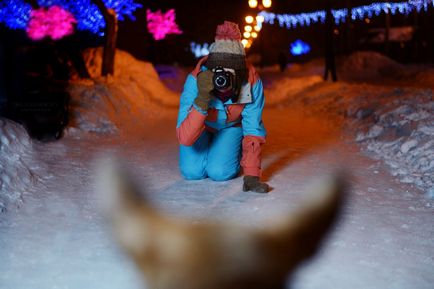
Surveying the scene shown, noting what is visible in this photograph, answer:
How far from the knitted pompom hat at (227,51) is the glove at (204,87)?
22 cm

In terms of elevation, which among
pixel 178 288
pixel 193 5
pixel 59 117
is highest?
pixel 193 5

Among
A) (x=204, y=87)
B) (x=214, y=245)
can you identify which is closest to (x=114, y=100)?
(x=204, y=87)

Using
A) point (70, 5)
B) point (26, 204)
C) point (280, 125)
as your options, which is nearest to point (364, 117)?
point (280, 125)

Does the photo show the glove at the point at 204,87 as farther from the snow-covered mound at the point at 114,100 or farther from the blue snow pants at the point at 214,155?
the snow-covered mound at the point at 114,100

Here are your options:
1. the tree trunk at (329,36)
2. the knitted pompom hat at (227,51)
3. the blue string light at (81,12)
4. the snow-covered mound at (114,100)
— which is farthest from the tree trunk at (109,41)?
the knitted pompom hat at (227,51)

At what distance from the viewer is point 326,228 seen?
13.9 ft

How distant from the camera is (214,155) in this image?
570 centimetres

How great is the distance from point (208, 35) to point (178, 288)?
39.7 meters

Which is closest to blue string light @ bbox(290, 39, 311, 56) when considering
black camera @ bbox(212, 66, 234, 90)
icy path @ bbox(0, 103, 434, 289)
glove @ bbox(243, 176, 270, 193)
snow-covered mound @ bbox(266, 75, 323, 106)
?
snow-covered mound @ bbox(266, 75, 323, 106)

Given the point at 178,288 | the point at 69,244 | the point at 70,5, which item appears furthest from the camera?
the point at 70,5

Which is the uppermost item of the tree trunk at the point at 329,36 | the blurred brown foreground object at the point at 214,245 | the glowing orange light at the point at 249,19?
the glowing orange light at the point at 249,19

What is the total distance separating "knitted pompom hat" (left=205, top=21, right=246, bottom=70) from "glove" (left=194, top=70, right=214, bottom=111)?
0.74ft

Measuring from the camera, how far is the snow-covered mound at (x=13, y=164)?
4695 mm

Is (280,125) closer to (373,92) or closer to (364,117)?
(364,117)
